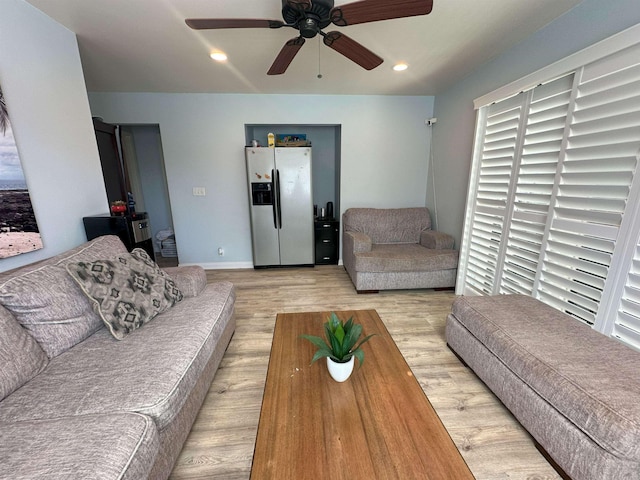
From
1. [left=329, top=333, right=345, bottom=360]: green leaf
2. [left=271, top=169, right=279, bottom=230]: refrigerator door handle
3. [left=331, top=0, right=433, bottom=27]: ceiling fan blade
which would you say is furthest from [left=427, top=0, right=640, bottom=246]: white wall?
[left=329, top=333, right=345, bottom=360]: green leaf

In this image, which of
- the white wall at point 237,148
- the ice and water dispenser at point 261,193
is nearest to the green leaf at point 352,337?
the ice and water dispenser at point 261,193

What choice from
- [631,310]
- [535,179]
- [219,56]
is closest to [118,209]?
[219,56]

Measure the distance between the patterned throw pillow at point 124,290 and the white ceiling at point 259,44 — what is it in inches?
67.4

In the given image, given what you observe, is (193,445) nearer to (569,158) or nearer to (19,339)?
(19,339)

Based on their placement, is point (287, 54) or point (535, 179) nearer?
point (287, 54)

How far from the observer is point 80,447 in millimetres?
775

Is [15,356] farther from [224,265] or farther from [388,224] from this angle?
[388,224]

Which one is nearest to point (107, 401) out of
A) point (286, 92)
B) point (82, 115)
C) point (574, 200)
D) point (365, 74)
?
point (82, 115)

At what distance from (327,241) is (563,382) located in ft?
9.81

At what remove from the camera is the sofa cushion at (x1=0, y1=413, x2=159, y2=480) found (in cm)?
71

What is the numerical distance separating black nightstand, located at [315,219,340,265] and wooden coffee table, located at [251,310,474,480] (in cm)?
259

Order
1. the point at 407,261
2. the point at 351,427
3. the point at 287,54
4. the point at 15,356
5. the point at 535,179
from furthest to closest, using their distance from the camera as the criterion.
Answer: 1. the point at 407,261
2. the point at 535,179
3. the point at 287,54
4. the point at 15,356
5. the point at 351,427

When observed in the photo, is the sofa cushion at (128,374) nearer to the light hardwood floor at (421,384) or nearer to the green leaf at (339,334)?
the light hardwood floor at (421,384)

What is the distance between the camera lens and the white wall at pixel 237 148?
→ 3.38 meters
